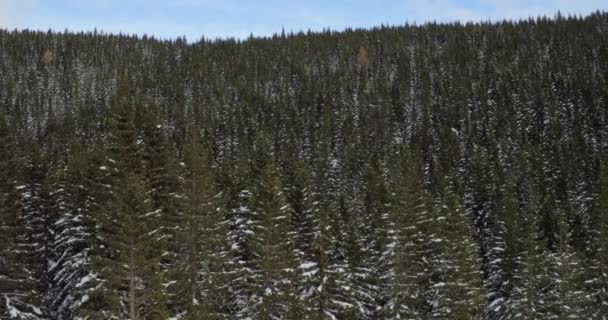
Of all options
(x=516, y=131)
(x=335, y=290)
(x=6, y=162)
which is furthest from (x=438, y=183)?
(x=516, y=131)

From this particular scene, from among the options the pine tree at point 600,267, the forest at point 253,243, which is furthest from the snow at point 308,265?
the pine tree at point 600,267

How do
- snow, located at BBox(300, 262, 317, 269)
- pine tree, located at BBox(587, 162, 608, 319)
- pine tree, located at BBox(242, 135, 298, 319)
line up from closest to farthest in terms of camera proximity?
1. pine tree, located at BBox(242, 135, 298, 319)
2. snow, located at BBox(300, 262, 317, 269)
3. pine tree, located at BBox(587, 162, 608, 319)

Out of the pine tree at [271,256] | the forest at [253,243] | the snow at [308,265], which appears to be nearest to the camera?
the forest at [253,243]

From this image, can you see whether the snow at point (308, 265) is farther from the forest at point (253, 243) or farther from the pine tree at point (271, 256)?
the pine tree at point (271, 256)

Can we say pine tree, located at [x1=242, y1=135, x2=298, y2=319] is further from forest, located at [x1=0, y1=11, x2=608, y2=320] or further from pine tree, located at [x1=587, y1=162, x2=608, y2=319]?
pine tree, located at [x1=587, y1=162, x2=608, y2=319]

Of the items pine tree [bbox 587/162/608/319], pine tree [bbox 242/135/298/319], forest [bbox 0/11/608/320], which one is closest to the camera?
forest [bbox 0/11/608/320]

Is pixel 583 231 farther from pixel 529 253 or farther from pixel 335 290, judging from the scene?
pixel 335 290

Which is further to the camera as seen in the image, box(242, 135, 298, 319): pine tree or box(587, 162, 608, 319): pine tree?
box(587, 162, 608, 319): pine tree

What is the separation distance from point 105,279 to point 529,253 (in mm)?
29701

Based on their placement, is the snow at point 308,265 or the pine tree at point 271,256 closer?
the pine tree at point 271,256

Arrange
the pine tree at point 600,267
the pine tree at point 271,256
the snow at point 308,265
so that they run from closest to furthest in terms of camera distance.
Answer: the pine tree at point 271,256 → the snow at point 308,265 → the pine tree at point 600,267

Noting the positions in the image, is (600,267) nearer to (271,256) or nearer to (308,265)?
(308,265)

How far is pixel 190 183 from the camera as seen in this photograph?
30.1 m

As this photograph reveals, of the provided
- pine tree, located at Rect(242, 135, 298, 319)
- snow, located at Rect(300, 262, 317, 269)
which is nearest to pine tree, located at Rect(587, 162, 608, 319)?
snow, located at Rect(300, 262, 317, 269)
